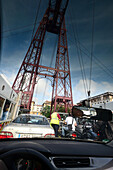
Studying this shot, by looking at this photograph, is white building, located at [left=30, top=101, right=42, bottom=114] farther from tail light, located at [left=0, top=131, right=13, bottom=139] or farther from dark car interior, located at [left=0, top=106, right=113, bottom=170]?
dark car interior, located at [left=0, top=106, right=113, bottom=170]

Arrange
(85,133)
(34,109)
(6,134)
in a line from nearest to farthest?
(6,134) < (85,133) < (34,109)

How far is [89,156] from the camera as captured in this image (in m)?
1.05

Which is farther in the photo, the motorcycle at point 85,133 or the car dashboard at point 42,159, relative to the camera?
the motorcycle at point 85,133

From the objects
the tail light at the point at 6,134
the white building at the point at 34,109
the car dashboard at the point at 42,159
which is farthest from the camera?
the white building at the point at 34,109

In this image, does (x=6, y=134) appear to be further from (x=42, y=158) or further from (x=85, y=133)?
(x=85, y=133)

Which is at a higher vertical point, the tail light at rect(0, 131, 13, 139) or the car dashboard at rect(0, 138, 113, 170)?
the car dashboard at rect(0, 138, 113, 170)

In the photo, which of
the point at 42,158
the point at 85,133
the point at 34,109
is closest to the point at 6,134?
the point at 42,158

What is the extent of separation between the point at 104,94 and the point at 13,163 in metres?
49.6

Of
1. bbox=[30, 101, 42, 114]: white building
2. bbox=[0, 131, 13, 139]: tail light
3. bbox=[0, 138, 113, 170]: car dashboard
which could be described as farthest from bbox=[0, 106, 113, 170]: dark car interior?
bbox=[30, 101, 42, 114]: white building

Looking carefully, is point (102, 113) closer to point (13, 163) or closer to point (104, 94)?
point (13, 163)

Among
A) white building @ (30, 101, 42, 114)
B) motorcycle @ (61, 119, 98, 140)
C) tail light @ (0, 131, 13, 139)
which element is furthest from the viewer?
white building @ (30, 101, 42, 114)

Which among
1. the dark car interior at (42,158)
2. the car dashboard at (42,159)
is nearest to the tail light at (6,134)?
the dark car interior at (42,158)

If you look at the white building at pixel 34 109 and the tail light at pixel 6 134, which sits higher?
the white building at pixel 34 109

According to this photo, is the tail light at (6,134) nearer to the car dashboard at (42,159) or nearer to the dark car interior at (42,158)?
the dark car interior at (42,158)
